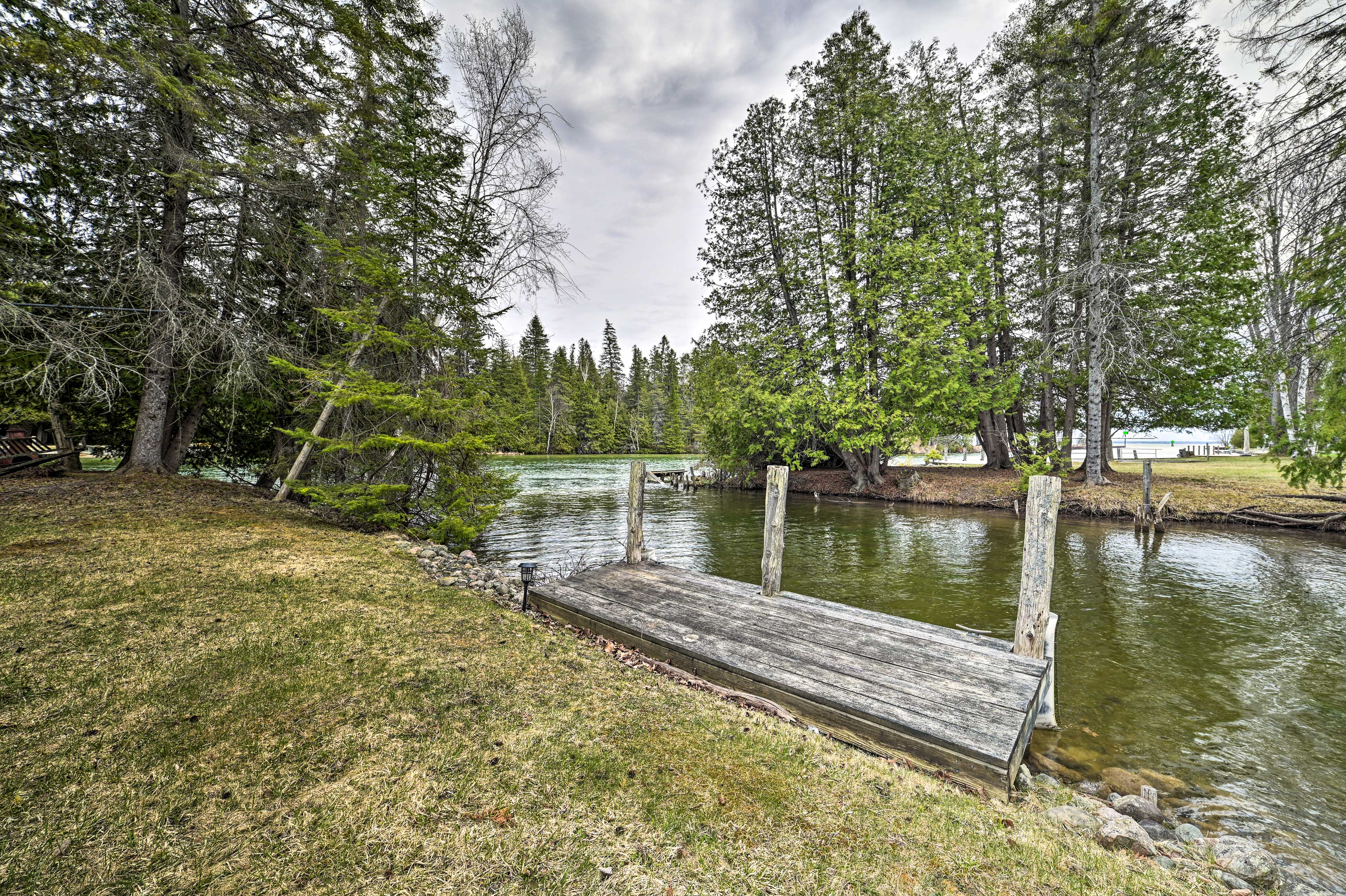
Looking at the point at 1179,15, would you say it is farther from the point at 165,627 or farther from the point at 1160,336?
the point at 165,627

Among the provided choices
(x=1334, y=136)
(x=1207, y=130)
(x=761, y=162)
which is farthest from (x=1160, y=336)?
(x=761, y=162)

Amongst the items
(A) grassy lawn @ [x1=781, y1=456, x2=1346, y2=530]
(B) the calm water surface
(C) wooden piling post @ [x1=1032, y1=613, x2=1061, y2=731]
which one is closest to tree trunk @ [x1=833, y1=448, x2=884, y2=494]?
(A) grassy lawn @ [x1=781, y1=456, x2=1346, y2=530]

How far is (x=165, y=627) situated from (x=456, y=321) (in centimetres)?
748

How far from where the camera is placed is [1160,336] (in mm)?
15031

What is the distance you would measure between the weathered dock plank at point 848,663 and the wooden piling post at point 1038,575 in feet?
0.57

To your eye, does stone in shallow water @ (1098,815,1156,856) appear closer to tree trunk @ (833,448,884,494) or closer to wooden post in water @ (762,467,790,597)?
wooden post in water @ (762,467,790,597)

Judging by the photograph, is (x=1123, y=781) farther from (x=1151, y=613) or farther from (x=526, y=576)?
(x=526, y=576)

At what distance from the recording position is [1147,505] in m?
12.7

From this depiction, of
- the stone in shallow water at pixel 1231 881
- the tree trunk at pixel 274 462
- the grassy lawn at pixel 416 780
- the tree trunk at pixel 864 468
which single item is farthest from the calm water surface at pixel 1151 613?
the tree trunk at pixel 274 462

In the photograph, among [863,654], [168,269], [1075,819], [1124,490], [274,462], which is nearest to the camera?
[1075,819]

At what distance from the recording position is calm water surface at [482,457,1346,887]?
3.77 m

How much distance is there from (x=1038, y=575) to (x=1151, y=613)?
464 cm

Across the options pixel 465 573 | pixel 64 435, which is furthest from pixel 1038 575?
pixel 64 435

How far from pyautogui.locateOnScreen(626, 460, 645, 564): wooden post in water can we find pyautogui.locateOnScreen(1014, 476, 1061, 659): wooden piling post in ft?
15.9
